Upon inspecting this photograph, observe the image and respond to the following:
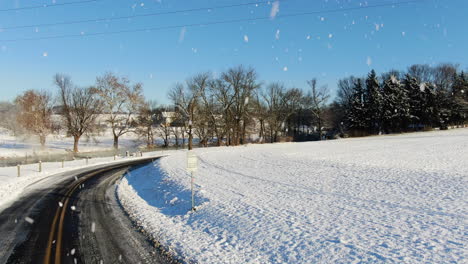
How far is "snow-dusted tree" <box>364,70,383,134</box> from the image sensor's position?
6066cm

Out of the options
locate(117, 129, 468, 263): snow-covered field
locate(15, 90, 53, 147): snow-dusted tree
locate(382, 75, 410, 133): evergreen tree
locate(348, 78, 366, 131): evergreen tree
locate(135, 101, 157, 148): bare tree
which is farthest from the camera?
locate(348, 78, 366, 131): evergreen tree

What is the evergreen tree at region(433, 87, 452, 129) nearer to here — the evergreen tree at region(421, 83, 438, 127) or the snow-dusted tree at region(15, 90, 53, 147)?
the evergreen tree at region(421, 83, 438, 127)

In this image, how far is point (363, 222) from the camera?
9148 mm

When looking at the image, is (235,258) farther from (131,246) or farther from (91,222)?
(91,222)

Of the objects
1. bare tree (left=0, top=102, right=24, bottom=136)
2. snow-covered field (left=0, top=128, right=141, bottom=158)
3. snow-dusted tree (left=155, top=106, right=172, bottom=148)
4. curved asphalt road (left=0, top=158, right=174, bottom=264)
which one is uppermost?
bare tree (left=0, top=102, right=24, bottom=136)

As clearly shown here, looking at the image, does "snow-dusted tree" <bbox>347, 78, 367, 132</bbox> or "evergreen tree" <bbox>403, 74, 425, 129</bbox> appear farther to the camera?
"snow-dusted tree" <bbox>347, 78, 367, 132</bbox>

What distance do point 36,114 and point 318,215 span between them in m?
53.3

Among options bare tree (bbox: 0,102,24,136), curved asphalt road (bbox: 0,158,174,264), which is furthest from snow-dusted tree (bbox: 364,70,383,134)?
bare tree (bbox: 0,102,24,136)

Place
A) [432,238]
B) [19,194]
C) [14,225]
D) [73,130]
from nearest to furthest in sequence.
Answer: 1. [432,238]
2. [14,225]
3. [19,194]
4. [73,130]

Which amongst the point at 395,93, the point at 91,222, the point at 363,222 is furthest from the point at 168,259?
the point at 395,93

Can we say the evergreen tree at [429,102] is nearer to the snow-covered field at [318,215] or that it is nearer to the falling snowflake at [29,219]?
the snow-covered field at [318,215]

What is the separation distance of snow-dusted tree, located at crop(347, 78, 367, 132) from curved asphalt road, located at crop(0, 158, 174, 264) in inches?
2303

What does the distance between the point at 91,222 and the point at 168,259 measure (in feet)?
16.4

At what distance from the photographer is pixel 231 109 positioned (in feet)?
185
